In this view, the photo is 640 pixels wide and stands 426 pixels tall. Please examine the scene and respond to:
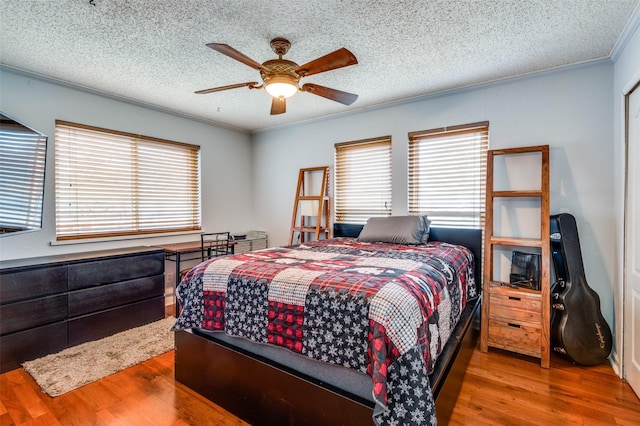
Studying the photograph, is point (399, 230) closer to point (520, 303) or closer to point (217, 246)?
point (520, 303)

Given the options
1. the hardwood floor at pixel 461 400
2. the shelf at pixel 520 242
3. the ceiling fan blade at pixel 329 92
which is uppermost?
the ceiling fan blade at pixel 329 92

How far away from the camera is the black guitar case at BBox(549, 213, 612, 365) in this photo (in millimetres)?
2291

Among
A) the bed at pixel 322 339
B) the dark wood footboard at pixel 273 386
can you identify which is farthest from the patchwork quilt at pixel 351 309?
the dark wood footboard at pixel 273 386

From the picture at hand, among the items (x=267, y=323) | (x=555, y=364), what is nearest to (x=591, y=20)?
(x=555, y=364)

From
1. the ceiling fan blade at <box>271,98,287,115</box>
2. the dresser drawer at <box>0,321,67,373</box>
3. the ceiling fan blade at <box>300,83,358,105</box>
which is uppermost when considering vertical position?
the ceiling fan blade at <box>300,83,358,105</box>

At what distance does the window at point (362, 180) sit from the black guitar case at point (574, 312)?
1.66 metres

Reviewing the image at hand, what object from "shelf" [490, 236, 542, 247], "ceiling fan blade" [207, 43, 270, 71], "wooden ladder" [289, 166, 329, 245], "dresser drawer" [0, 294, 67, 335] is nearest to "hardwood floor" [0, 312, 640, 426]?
"dresser drawer" [0, 294, 67, 335]

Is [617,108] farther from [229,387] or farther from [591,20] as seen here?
[229,387]

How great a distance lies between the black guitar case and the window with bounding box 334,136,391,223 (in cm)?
→ 166

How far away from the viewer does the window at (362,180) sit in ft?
12.0

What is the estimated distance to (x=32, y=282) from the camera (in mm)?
2402

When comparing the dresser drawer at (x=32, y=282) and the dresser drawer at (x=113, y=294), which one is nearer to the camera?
the dresser drawer at (x=32, y=282)

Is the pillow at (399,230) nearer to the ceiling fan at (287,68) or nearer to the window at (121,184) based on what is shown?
the ceiling fan at (287,68)

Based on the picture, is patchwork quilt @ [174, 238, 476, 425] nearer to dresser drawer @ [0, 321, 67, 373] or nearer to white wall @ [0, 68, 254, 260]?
dresser drawer @ [0, 321, 67, 373]
